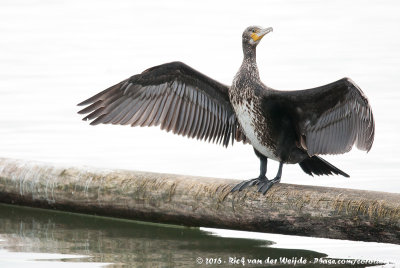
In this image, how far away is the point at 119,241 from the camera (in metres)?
7.92

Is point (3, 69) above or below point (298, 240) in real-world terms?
above

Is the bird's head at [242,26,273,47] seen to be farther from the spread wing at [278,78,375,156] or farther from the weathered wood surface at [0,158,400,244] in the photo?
the weathered wood surface at [0,158,400,244]

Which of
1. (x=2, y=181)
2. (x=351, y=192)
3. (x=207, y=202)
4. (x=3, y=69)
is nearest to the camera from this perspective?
(x=351, y=192)

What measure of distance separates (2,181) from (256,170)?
2658mm

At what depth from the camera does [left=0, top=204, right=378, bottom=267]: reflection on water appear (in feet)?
24.6

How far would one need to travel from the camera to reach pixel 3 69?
14.7m

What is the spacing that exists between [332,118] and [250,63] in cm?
88

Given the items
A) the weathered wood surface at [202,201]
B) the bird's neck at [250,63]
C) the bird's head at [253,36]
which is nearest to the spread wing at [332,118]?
the bird's neck at [250,63]

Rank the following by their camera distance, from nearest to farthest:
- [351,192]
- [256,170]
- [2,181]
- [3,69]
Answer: [351,192]
[2,181]
[256,170]
[3,69]

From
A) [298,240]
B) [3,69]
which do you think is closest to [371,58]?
[3,69]

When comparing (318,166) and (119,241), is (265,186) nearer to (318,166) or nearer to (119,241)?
(318,166)

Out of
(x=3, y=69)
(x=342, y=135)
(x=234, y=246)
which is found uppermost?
(x=3, y=69)

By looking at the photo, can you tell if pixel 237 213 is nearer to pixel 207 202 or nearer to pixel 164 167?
pixel 207 202

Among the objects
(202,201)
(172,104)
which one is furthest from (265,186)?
(172,104)
